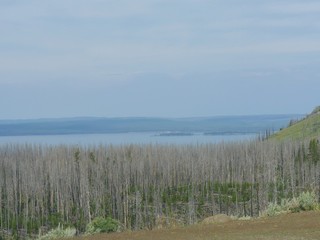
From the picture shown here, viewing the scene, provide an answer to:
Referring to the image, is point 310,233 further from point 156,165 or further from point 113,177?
point 156,165

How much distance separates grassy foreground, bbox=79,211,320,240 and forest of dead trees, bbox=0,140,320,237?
21093 millimetres

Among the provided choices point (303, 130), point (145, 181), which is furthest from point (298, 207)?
point (303, 130)

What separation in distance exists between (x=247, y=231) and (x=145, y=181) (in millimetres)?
34763

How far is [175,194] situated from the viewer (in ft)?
175

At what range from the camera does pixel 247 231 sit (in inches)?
821

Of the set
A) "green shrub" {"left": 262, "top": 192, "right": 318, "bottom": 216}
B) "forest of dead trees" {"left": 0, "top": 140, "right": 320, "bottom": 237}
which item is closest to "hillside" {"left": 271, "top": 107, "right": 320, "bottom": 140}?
"forest of dead trees" {"left": 0, "top": 140, "right": 320, "bottom": 237}

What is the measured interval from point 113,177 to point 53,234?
30.5 metres

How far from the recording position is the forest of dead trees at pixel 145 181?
47625 millimetres

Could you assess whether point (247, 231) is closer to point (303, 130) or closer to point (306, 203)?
point (306, 203)

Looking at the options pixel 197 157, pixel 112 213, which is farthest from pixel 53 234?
pixel 197 157

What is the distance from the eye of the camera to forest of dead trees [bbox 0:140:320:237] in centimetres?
4762

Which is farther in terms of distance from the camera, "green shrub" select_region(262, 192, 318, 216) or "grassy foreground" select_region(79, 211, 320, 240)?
"green shrub" select_region(262, 192, 318, 216)

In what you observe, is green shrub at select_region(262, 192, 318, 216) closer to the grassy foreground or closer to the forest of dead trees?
the grassy foreground

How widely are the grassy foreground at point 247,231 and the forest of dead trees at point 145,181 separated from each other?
69.2ft
